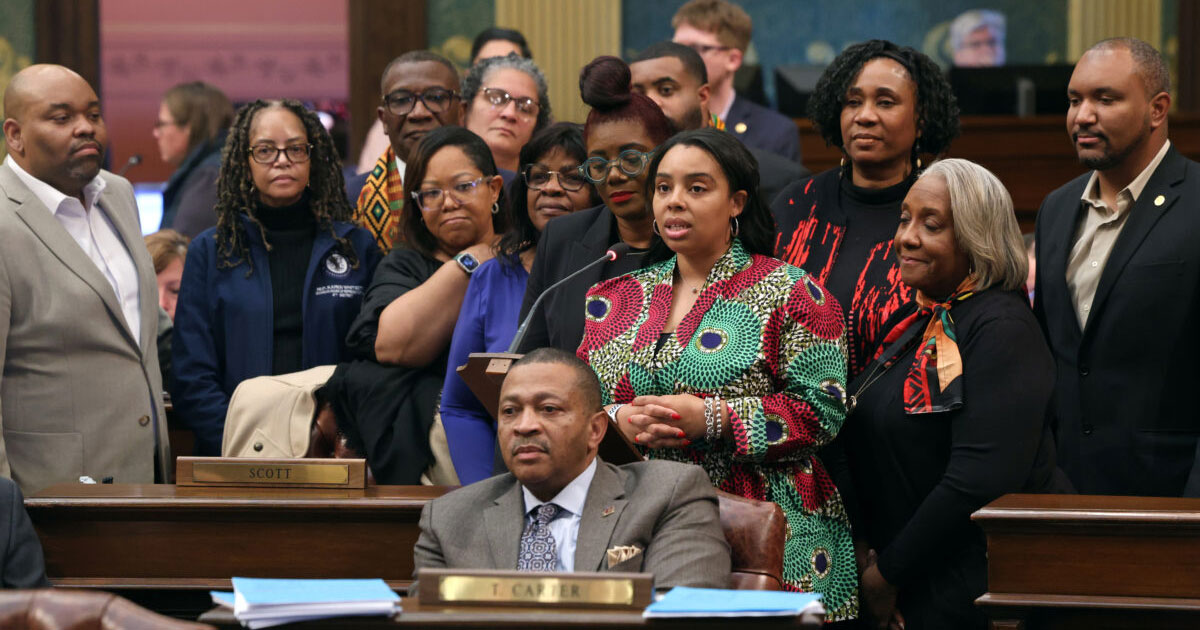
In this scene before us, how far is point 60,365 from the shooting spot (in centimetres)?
379

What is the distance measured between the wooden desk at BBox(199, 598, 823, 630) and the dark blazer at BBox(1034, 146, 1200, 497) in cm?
161

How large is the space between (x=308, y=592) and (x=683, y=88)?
2.71 meters

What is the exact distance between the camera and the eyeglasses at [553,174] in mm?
3895

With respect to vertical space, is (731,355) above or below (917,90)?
below

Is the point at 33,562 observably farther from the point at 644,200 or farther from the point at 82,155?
the point at 644,200

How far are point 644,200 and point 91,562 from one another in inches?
58.3

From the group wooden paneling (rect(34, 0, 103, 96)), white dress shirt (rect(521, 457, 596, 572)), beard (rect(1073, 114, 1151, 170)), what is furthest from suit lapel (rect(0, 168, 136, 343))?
wooden paneling (rect(34, 0, 103, 96))

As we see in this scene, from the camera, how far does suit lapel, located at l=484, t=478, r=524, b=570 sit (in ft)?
9.56

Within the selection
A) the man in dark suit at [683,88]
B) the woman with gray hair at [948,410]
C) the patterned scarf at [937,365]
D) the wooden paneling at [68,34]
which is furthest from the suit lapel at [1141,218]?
the wooden paneling at [68,34]

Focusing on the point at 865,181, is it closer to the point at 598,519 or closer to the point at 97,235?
the point at 598,519

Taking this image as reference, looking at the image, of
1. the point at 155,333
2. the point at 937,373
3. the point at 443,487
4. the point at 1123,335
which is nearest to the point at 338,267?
the point at 155,333

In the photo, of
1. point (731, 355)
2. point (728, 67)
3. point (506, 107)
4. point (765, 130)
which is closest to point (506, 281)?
point (731, 355)

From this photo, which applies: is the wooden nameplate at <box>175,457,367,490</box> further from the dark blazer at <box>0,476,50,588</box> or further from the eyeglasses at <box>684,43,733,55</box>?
the eyeglasses at <box>684,43,733,55</box>

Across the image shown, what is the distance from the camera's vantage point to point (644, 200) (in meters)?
3.48
